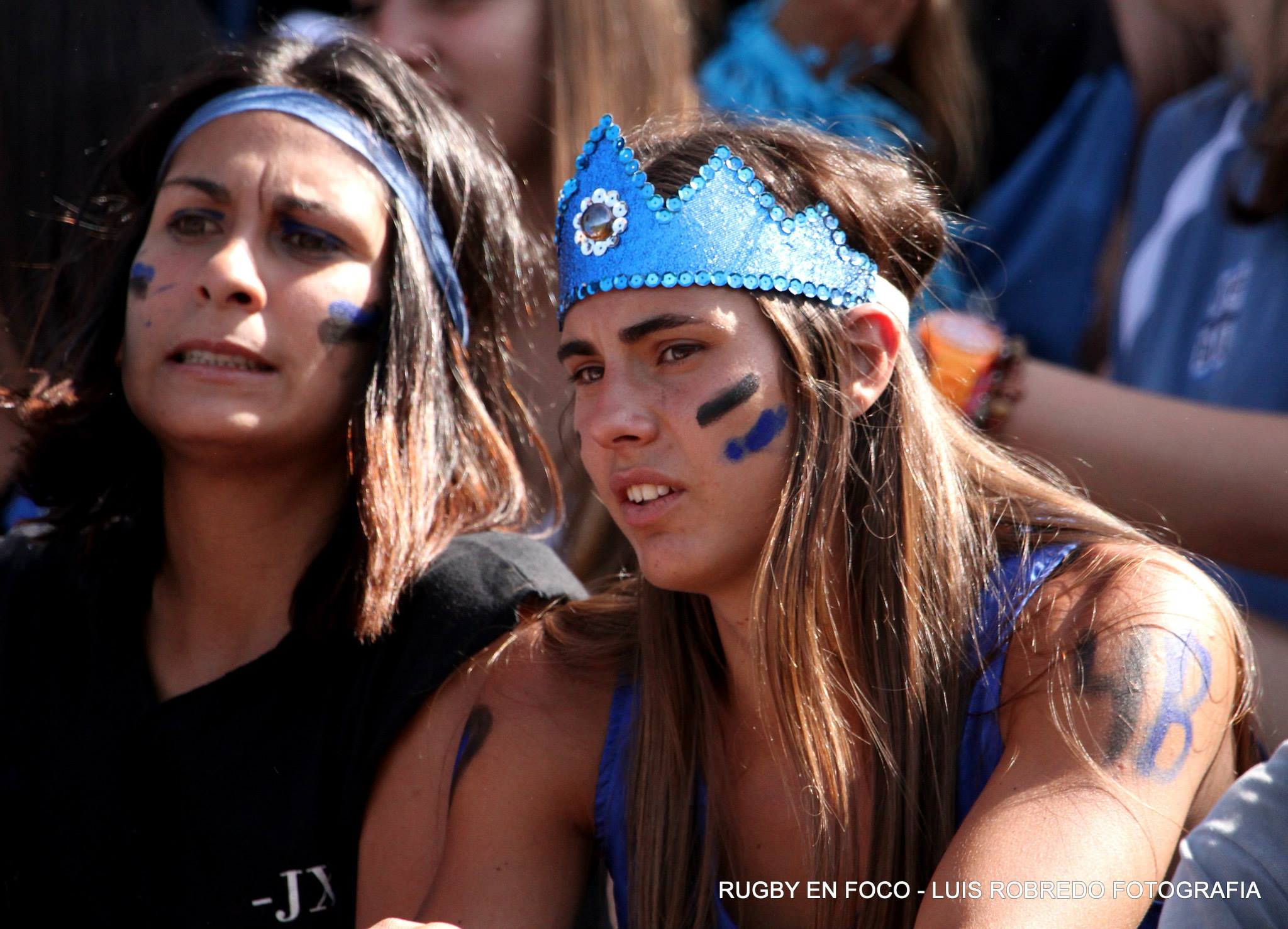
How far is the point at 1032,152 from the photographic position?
3.58m

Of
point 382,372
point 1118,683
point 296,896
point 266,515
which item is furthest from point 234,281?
point 1118,683

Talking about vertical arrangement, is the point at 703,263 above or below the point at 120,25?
below

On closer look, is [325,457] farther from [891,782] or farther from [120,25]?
[120,25]

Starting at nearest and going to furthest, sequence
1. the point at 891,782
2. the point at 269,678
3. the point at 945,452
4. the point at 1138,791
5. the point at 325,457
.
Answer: the point at 1138,791 → the point at 891,782 → the point at 945,452 → the point at 269,678 → the point at 325,457

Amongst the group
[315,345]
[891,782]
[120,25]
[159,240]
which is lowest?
[891,782]

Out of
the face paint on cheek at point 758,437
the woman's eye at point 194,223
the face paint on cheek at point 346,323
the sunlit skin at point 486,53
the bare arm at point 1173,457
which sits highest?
the sunlit skin at point 486,53

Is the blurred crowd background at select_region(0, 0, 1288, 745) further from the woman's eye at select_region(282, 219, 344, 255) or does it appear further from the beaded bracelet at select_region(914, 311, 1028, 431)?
the woman's eye at select_region(282, 219, 344, 255)

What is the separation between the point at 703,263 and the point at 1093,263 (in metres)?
1.98

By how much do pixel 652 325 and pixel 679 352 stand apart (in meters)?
0.05

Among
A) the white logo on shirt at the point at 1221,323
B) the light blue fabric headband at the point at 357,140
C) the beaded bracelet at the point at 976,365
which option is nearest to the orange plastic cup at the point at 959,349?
the beaded bracelet at the point at 976,365

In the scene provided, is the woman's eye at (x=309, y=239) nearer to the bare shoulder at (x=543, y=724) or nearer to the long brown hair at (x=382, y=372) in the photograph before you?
the long brown hair at (x=382, y=372)

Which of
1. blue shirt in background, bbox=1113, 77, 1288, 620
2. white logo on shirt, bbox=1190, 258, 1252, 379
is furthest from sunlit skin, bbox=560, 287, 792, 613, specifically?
white logo on shirt, bbox=1190, 258, 1252, 379

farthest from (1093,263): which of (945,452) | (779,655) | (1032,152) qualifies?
(779,655)

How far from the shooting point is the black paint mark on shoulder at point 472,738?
201cm
